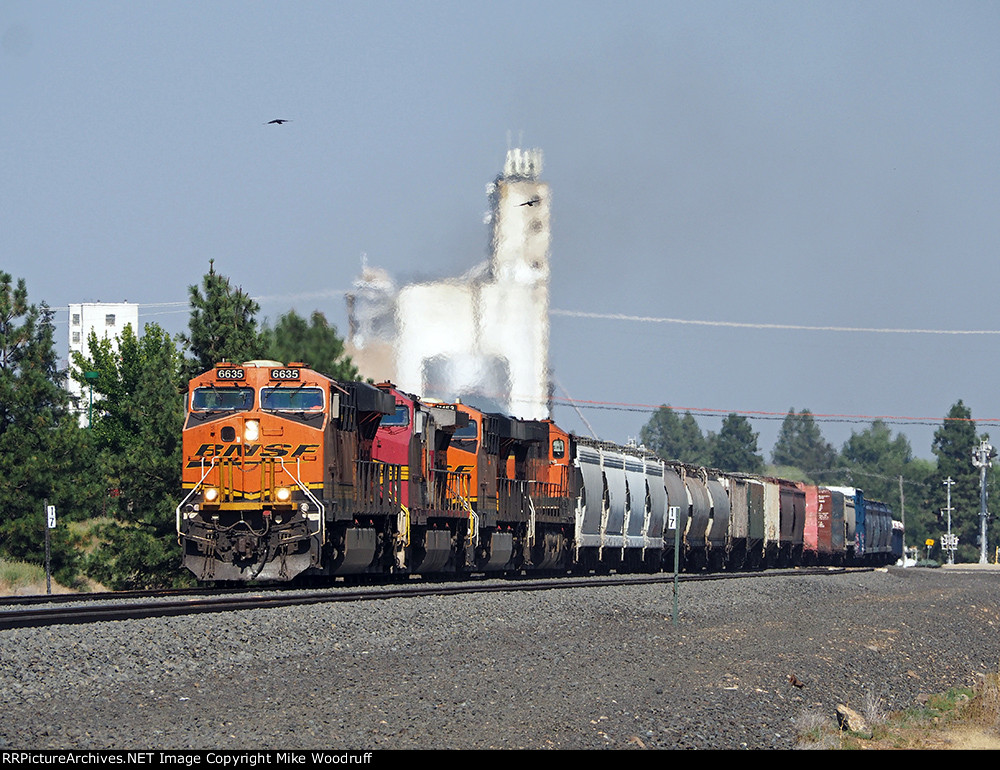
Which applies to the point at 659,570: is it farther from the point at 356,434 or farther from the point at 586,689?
the point at 586,689

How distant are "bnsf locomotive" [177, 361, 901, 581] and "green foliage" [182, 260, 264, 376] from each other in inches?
452

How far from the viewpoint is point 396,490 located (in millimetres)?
30797

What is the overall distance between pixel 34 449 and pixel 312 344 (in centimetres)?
1310

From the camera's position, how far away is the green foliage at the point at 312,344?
178 feet

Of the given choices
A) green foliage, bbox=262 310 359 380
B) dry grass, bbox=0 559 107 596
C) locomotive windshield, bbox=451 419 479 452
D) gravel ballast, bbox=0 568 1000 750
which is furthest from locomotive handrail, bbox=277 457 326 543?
green foliage, bbox=262 310 359 380

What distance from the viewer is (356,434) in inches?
1137

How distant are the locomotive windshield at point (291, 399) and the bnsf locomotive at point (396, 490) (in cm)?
2

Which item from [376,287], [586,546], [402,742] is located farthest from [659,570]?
[402,742]

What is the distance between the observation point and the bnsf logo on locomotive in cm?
2662

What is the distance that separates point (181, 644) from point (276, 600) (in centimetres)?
580

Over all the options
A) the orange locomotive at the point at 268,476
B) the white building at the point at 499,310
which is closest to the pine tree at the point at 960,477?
the white building at the point at 499,310

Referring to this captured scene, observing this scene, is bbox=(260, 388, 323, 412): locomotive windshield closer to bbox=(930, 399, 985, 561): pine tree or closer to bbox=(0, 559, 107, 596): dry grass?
bbox=(0, 559, 107, 596): dry grass

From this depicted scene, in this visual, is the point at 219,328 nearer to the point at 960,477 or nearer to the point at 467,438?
the point at 467,438

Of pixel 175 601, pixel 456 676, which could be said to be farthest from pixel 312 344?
pixel 456 676
